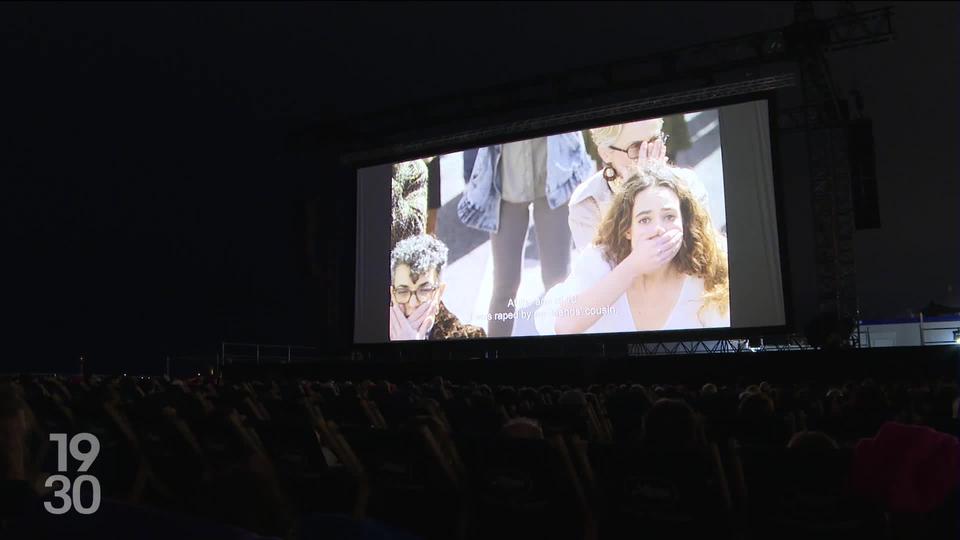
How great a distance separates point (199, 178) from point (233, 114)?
1.90 metres

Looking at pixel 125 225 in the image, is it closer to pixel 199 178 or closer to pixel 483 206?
pixel 199 178

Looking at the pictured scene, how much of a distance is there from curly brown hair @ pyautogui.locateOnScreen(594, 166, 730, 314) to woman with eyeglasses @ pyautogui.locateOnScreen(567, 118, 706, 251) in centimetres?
17

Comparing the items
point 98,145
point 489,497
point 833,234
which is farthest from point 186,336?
point 489,497

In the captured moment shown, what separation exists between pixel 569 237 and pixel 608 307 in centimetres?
124

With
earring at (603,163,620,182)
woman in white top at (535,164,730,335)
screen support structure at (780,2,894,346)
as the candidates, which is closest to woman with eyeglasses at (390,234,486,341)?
woman in white top at (535,164,730,335)

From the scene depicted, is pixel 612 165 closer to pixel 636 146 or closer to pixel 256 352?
pixel 636 146

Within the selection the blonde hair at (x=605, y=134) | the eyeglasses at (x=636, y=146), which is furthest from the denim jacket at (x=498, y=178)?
the eyeglasses at (x=636, y=146)

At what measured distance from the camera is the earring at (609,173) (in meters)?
11.2

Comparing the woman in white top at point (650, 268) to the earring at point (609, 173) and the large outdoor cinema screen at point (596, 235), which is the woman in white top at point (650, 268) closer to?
the large outdoor cinema screen at point (596, 235)

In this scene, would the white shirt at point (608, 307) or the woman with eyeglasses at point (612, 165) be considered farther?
the woman with eyeglasses at point (612, 165)

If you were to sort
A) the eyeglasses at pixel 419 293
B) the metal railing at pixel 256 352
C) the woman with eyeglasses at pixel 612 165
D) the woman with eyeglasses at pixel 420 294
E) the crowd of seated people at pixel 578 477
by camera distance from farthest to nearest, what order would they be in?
the metal railing at pixel 256 352 < the eyeglasses at pixel 419 293 < the woman with eyeglasses at pixel 420 294 < the woman with eyeglasses at pixel 612 165 < the crowd of seated people at pixel 578 477

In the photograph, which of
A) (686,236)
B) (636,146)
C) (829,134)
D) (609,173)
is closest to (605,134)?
(636,146)

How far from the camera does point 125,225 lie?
1395 centimetres

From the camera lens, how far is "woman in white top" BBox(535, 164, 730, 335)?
1047 centimetres
